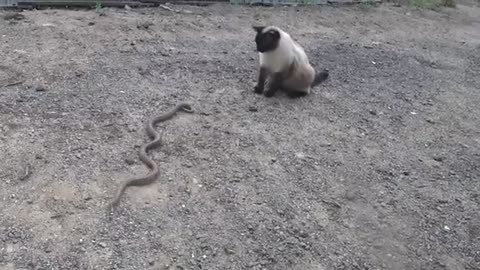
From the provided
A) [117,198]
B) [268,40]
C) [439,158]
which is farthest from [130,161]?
[439,158]

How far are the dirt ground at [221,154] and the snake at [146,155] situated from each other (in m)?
0.06

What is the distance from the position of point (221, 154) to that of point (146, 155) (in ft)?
1.93

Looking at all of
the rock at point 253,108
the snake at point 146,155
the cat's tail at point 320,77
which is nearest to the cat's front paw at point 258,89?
the rock at point 253,108

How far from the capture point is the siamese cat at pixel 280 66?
526cm

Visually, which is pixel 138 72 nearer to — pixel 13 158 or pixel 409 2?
pixel 13 158

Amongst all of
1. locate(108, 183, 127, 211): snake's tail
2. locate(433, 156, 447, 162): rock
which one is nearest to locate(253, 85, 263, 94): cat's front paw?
locate(433, 156, 447, 162): rock

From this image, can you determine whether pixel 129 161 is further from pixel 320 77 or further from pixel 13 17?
pixel 13 17

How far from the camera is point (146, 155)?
4004 mm

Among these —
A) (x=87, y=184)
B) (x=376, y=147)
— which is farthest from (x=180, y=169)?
(x=376, y=147)

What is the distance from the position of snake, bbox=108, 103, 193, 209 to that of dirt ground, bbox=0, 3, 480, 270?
58mm

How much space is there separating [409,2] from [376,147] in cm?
593

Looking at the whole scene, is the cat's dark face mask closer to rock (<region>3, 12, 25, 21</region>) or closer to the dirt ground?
the dirt ground

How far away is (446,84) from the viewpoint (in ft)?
20.9

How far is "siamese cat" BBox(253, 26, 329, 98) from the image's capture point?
17.3ft
